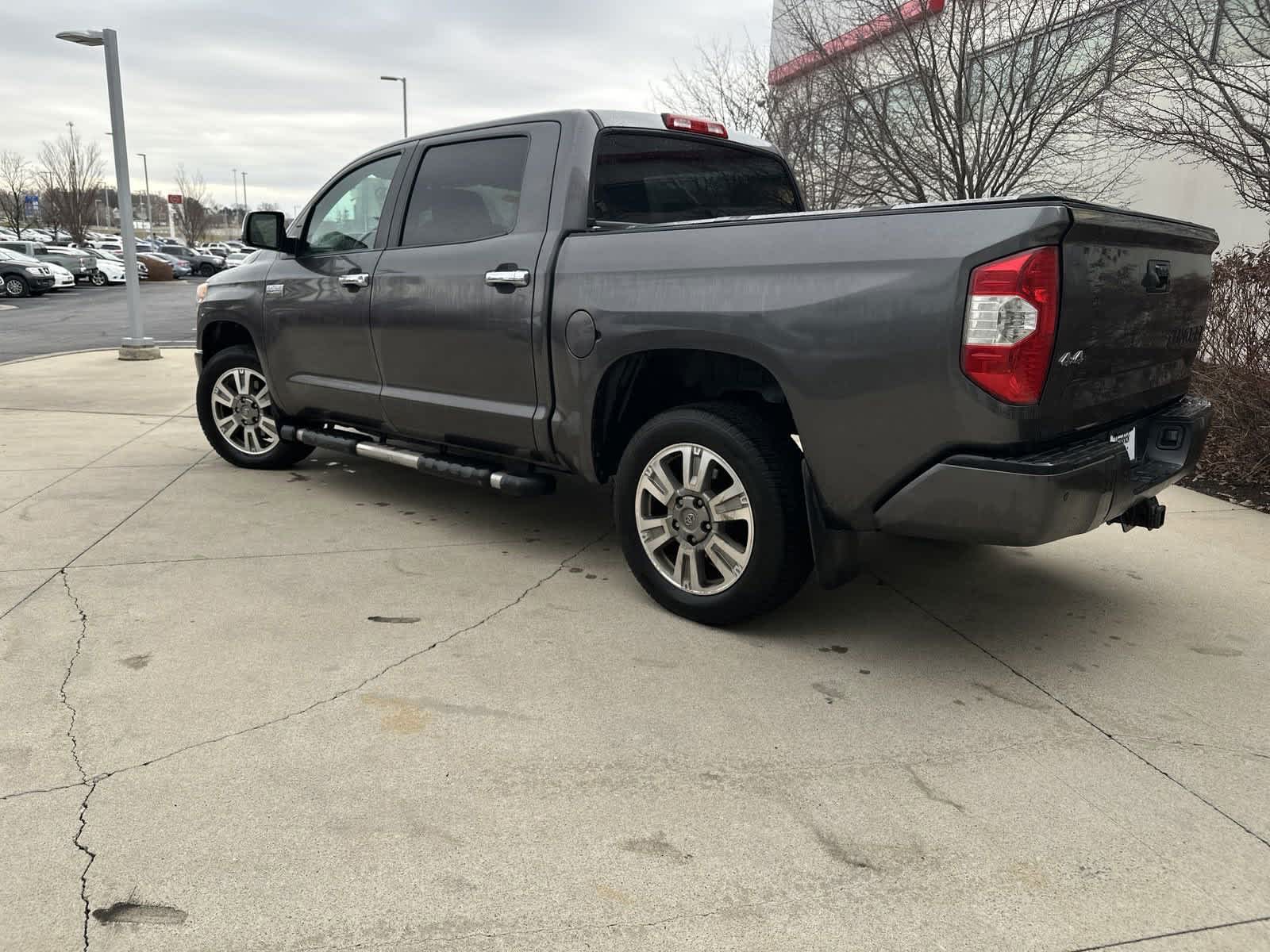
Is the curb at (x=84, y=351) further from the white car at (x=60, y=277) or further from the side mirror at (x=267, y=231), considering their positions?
the white car at (x=60, y=277)

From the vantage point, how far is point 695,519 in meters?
3.59

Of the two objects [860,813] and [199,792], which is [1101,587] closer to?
[860,813]

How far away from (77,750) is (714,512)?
2.14 metres

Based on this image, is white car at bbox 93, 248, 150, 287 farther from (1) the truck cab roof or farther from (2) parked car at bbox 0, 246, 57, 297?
(1) the truck cab roof

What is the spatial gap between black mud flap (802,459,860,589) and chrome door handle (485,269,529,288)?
1.49m

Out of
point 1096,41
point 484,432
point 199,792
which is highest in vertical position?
point 1096,41

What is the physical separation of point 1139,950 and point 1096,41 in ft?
33.6

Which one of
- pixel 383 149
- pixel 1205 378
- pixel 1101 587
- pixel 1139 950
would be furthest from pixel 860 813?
pixel 1205 378

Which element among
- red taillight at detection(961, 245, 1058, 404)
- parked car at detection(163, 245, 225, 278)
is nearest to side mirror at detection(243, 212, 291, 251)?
red taillight at detection(961, 245, 1058, 404)

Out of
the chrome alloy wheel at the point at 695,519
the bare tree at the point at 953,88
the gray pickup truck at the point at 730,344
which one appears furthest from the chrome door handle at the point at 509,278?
the bare tree at the point at 953,88

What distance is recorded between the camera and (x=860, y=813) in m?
2.48

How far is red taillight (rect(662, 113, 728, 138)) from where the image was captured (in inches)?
172

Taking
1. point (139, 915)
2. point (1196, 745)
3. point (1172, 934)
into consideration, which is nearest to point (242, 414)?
point (139, 915)

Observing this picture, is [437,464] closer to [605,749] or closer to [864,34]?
[605,749]
